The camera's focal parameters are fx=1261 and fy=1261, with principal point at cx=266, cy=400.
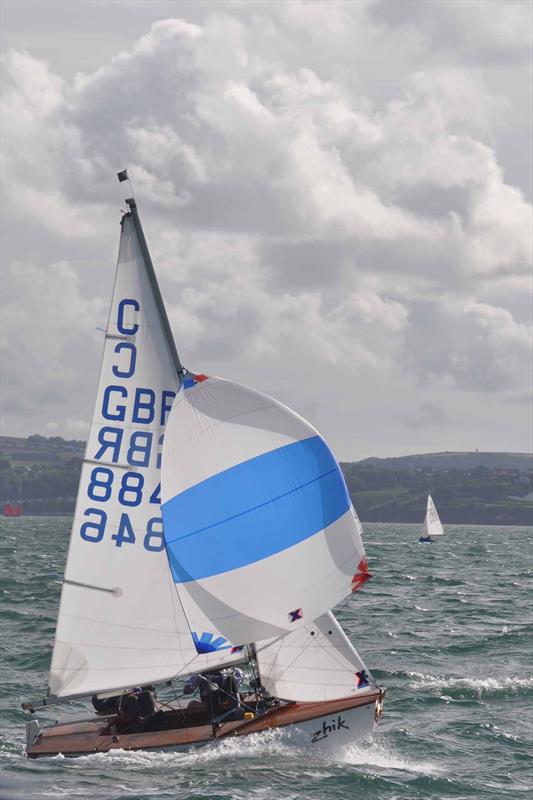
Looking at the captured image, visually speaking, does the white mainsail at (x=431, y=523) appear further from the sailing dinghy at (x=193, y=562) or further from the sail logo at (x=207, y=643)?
the sail logo at (x=207, y=643)

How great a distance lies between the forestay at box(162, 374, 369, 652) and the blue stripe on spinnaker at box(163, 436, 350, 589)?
19 millimetres

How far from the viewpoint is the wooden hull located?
941 inches

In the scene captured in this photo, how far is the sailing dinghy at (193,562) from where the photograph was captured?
76.2ft

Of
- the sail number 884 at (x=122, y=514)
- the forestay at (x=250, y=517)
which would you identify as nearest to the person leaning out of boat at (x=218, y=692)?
the forestay at (x=250, y=517)

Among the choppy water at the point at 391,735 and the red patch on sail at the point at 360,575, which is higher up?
the red patch on sail at the point at 360,575

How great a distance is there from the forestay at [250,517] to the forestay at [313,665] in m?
1.86

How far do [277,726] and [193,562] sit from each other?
11.6 ft

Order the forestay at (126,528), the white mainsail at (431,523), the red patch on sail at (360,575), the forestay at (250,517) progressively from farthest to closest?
the white mainsail at (431,523)
the forestay at (126,528)
the forestay at (250,517)
the red patch on sail at (360,575)

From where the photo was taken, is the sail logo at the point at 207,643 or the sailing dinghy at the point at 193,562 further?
the sail logo at the point at 207,643

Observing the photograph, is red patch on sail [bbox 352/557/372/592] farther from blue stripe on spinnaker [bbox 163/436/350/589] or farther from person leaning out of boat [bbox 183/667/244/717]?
person leaning out of boat [bbox 183/667/244/717]

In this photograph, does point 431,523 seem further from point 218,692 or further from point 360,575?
point 360,575

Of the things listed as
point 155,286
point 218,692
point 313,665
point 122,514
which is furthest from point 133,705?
point 155,286

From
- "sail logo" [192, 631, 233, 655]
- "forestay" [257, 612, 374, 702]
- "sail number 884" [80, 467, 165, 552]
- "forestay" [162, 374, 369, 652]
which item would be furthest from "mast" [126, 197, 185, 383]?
"forestay" [257, 612, 374, 702]

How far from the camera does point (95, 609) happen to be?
24.3 metres
